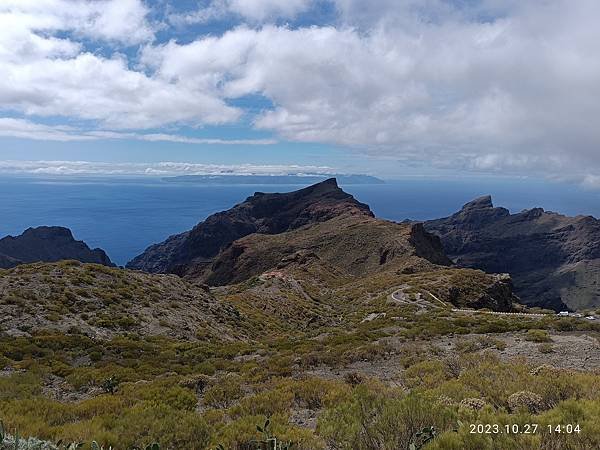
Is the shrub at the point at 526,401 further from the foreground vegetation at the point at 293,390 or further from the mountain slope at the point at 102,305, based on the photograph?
the mountain slope at the point at 102,305

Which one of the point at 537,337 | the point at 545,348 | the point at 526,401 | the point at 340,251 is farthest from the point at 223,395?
the point at 340,251

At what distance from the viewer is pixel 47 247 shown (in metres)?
181

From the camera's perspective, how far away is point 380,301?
47875mm

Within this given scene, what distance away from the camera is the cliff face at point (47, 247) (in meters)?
169

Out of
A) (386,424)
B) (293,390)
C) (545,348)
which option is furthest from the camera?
(545,348)

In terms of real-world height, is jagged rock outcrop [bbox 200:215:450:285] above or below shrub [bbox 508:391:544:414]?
below

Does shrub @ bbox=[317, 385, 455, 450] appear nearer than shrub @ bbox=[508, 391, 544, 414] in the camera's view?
Yes

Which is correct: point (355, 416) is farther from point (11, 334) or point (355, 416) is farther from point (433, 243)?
point (433, 243)

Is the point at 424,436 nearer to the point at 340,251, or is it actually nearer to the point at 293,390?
the point at 293,390

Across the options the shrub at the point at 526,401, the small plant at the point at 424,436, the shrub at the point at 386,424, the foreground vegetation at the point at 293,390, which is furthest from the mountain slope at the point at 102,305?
the shrub at the point at 526,401

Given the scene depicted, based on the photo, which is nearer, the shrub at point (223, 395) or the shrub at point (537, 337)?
the shrub at point (223, 395)

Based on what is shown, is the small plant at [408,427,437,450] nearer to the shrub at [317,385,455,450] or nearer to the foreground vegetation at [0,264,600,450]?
the foreground vegetation at [0,264,600,450]

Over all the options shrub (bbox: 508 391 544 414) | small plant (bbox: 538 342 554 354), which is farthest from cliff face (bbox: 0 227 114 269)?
shrub (bbox: 508 391 544 414)

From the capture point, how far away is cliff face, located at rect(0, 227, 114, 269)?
169 meters
